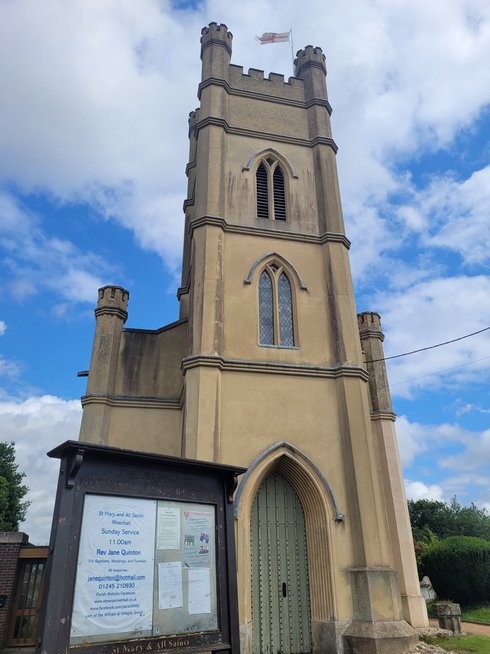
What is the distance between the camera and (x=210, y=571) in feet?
20.5

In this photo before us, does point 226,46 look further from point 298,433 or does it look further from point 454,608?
point 454,608

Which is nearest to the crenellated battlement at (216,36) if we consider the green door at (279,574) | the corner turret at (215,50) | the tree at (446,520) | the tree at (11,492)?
the corner turret at (215,50)

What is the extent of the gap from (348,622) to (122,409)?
25.3 feet

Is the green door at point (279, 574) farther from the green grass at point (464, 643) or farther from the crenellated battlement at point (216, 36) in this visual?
the crenellated battlement at point (216, 36)

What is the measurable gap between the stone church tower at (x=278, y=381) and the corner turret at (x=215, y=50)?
8cm

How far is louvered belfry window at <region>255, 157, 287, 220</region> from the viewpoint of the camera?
49.9ft

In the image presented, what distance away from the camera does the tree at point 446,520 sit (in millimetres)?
46219

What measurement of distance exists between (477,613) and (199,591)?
640 inches

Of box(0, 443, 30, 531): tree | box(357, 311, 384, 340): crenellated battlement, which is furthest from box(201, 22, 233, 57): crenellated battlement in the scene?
box(0, 443, 30, 531): tree

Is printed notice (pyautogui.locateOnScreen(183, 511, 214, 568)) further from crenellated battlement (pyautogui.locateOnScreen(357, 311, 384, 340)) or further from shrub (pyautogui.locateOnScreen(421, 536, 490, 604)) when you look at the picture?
shrub (pyautogui.locateOnScreen(421, 536, 490, 604))

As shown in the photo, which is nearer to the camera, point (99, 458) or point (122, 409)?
point (99, 458)

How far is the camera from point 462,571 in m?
19.3

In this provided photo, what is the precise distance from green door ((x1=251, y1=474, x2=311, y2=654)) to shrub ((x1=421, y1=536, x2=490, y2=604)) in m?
11.5

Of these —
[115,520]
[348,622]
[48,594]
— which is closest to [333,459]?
[348,622]
